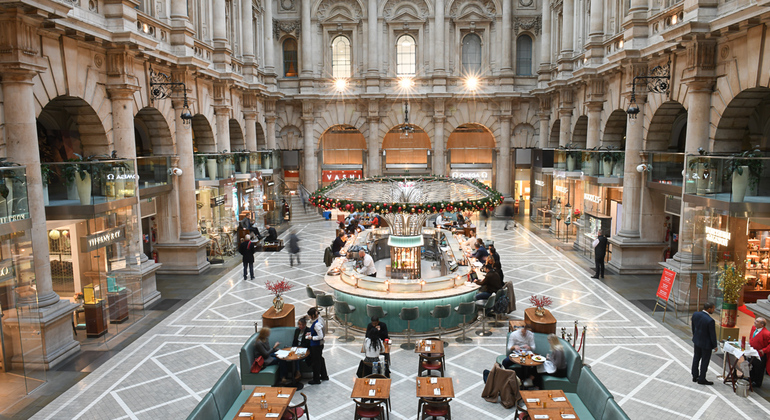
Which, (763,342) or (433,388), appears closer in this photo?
(433,388)

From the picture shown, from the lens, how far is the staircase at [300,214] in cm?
3030

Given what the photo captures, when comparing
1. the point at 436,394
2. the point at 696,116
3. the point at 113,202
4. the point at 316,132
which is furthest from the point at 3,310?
the point at 316,132

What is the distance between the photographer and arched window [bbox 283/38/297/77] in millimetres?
32469

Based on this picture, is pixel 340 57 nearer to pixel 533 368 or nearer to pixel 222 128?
pixel 222 128

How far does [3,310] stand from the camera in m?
9.05

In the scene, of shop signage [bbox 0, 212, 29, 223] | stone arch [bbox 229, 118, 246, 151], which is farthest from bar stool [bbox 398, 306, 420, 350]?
stone arch [bbox 229, 118, 246, 151]

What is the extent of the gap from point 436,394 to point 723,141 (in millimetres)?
10623

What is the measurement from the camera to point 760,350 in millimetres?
9562

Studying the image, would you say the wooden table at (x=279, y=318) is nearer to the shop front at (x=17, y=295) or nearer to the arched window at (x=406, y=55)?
the shop front at (x=17, y=295)

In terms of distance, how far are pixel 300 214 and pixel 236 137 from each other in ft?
21.6

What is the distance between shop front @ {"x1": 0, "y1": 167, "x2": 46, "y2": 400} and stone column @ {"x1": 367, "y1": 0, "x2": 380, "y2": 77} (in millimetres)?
23730

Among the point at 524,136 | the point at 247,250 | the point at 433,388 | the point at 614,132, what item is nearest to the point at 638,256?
the point at 614,132

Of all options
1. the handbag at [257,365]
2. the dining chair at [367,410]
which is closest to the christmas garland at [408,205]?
the handbag at [257,365]

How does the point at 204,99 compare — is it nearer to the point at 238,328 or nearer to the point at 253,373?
the point at 238,328
